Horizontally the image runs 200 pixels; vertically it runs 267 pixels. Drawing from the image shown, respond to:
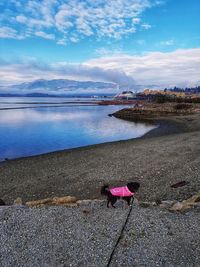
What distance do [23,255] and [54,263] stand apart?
0.83 metres

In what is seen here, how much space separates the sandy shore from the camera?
1412cm

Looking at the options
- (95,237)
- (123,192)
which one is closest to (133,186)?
(123,192)

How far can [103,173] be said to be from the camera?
17.1m

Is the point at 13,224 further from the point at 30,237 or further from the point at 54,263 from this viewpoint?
the point at 54,263

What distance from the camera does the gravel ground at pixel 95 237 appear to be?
6.68 m

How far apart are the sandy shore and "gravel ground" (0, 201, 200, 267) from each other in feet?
13.2

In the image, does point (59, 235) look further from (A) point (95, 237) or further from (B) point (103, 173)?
(B) point (103, 173)

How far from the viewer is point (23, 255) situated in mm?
6926

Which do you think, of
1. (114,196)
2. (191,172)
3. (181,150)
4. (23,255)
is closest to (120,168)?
(191,172)

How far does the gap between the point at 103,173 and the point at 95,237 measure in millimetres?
9581

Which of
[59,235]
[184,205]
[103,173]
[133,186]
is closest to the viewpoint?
[59,235]

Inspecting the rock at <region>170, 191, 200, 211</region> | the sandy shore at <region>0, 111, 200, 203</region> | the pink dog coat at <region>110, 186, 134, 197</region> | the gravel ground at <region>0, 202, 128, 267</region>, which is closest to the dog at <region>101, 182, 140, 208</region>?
the pink dog coat at <region>110, 186, 134, 197</region>

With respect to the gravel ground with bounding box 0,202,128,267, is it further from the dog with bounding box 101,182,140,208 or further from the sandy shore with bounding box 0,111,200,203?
the sandy shore with bounding box 0,111,200,203

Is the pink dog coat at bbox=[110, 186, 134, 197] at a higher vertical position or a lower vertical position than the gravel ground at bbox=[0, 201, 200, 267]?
higher
